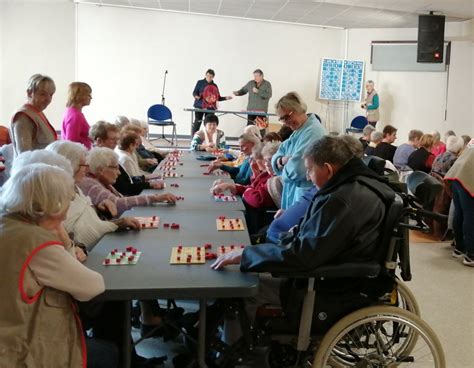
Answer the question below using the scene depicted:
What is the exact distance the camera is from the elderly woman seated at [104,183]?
2.61m

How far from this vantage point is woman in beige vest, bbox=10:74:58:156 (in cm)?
332

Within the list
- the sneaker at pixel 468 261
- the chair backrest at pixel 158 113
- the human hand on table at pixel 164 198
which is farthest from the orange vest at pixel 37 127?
the chair backrest at pixel 158 113

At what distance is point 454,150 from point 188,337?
3.75m

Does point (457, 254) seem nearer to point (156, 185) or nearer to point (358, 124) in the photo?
point (156, 185)

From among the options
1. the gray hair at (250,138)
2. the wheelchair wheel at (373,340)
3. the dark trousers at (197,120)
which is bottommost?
the wheelchair wheel at (373,340)

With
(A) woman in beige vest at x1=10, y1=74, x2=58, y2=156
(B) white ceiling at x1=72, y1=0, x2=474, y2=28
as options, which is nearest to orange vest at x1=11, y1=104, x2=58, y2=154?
(A) woman in beige vest at x1=10, y1=74, x2=58, y2=156

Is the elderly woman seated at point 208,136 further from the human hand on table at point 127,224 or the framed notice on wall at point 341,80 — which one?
the framed notice on wall at point 341,80

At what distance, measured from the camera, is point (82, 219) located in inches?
83.2

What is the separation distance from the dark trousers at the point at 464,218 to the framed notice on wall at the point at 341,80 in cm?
745

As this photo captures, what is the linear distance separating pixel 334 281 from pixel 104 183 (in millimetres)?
1515

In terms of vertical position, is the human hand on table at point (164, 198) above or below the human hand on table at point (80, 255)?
above

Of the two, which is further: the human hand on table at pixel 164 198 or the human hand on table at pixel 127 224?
the human hand on table at pixel 164 198

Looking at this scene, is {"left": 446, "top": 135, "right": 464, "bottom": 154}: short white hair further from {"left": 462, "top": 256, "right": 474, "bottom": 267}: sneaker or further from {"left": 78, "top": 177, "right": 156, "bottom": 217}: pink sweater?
{"left": 78, "top": 177, "right": 156, "bottom": 217}: pink sweater

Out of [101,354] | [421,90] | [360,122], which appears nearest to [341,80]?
[360,122]
